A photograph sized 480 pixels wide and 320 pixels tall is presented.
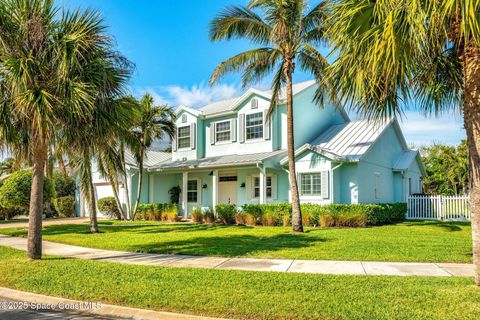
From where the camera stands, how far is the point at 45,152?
9492 mm

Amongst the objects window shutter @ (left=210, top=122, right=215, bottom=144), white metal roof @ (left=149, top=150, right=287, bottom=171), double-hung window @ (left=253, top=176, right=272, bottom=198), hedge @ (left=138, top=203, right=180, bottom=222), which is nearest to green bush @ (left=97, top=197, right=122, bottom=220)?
hedge @ (left=138, top=203, right=180, bottom=222)

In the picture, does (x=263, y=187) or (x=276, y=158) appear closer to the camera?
(x=263, y=187)

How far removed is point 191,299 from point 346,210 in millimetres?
12639

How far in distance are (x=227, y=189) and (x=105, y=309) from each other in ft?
59.8

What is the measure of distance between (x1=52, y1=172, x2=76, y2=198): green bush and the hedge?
8556mm

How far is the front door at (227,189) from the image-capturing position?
23.8 metres

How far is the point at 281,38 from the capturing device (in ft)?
49.8

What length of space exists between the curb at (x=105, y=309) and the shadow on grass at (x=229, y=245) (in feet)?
14.4

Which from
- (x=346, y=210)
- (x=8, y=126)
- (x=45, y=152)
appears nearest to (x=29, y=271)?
(x=45, y=152)

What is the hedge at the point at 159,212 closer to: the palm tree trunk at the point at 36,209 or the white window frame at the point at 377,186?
the white window frame at the point at 377,186

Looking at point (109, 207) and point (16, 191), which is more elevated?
point (16, 191)

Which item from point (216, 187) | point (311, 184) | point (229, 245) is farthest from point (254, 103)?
point (229, 245)

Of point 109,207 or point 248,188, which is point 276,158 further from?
point 109,207

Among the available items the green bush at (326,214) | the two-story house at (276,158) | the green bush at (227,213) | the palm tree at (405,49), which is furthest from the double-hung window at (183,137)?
the palm tree at (405,49)
